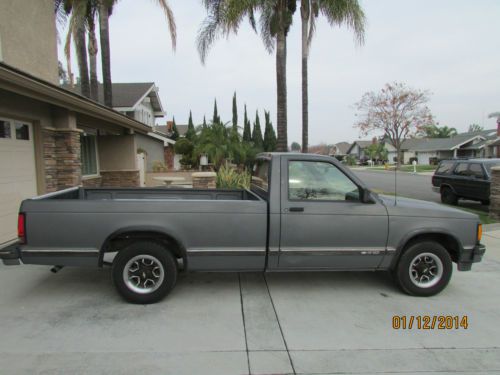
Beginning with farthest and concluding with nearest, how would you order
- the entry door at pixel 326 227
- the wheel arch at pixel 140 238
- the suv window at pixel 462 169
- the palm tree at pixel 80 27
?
the palm tree at pixel 80 27
the suv window at pixel 462 169
the entry door at pixel 326 227
the wheel arch at pixel 140 238

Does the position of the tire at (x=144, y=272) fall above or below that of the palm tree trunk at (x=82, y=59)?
below

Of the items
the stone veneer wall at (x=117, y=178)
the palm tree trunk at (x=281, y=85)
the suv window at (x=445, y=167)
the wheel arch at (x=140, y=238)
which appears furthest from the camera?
the stone veneer wall at (x=117, y=178)

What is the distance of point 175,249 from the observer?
4148mm

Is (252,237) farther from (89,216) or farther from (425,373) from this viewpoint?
(425,373)

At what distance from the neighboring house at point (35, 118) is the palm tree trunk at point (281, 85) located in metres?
5.43

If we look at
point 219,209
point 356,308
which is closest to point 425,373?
point 356,308

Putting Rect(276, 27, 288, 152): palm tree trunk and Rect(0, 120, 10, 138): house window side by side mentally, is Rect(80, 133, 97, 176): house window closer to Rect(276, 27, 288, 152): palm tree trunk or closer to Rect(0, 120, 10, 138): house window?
Rect(0, 120, 10, 138): house window

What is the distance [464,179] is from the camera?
1150 centimetres

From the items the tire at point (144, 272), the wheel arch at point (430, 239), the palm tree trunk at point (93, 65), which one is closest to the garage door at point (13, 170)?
the tire at point (144, 272)

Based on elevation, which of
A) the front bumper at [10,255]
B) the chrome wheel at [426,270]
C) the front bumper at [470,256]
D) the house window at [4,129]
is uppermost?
the house window at [4,129]

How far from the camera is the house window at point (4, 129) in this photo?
6.38 metres

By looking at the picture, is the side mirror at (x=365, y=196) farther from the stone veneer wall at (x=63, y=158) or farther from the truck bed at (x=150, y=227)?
the stone veneer wall at (x=63, y=158)

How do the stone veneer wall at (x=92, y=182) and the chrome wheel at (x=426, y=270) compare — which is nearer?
the chrome wheel at (x=426, y=270)

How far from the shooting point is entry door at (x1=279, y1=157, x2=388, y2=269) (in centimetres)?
414
